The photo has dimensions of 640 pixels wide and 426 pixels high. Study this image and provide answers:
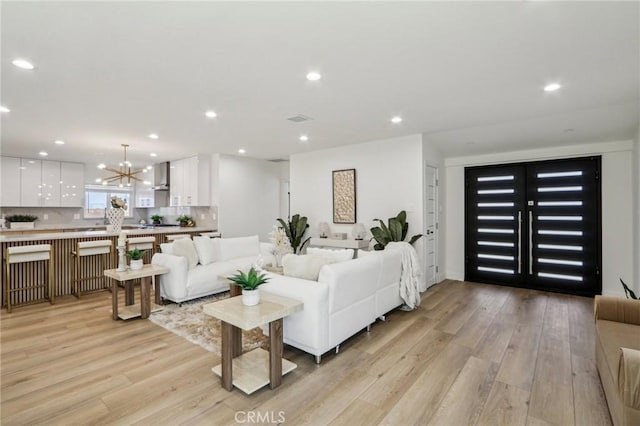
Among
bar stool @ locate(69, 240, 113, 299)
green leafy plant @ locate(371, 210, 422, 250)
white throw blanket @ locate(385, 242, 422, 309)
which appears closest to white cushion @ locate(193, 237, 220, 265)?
bar stool @ locate(69, 240, 113, 299)

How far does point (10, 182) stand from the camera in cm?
664

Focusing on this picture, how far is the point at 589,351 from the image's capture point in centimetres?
301

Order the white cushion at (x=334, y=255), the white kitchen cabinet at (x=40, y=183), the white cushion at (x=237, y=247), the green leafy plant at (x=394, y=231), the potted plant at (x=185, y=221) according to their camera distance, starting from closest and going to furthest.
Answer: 1. the white cushion at (x=334, y=255)
2. the green leafy plant at (x=394, y=231)
3. the white cushion at (x=237, y=247)
4. the white kitchen cabinet at (x=40, y=183)
5. the potted plant at (x=185, y=221)

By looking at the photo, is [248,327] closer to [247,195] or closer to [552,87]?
[552,87]

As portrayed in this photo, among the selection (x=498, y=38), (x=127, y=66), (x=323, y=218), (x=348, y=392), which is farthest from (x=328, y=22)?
(x=323, y=218)

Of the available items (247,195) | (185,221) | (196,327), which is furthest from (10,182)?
(196,327)

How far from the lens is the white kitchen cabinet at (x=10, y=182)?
258 inches

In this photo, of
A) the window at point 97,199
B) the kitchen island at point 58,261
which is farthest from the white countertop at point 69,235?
the window at point 97,199

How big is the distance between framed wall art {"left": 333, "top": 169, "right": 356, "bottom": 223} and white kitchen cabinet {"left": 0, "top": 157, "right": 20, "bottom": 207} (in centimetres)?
689

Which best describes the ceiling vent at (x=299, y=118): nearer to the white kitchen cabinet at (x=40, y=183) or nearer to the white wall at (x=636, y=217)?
the white wall at (x=636, y=217)

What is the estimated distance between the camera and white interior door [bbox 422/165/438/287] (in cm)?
529

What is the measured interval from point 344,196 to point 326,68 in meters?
3.45

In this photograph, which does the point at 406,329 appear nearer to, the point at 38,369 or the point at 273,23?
the point at 273,23

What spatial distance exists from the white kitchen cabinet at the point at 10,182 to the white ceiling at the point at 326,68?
104 inches
